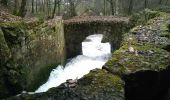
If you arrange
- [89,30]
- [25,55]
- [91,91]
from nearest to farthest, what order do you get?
1. [91,91]
2. [25,55]
3. [89,30]

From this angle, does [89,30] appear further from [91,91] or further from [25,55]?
[91,91]

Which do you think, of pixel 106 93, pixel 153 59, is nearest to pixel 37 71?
pixel 153 59

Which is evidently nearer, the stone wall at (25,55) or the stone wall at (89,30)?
the stone wall at (25,55)

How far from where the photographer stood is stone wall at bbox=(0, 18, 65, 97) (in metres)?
12.6

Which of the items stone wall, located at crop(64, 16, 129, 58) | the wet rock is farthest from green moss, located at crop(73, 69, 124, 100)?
stone wall, located at crop(64, 16, 129, 58)

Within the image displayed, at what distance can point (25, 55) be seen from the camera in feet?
46.7

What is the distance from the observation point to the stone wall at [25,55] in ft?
41.4

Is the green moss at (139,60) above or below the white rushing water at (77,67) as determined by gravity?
above

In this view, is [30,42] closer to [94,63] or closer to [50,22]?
[50,22]

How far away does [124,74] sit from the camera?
691 cm

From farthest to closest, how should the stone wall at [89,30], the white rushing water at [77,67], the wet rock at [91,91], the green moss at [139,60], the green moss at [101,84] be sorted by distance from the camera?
1. the stone wall at [89,30]
2. the white rushing water at [77,67]
3. the green moss at [139,60]
4. the green moss at [101,84]
5. the wet rock at [91,91]

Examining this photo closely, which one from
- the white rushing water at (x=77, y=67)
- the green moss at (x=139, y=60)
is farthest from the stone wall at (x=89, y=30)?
the green moss at (x=139, y=60)

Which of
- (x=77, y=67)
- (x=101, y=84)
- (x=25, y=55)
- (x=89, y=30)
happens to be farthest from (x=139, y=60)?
(x=89, y=30)

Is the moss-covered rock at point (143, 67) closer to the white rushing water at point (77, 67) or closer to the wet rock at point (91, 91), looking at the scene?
the wet rock at point (91, 91)
